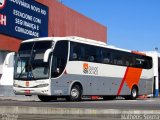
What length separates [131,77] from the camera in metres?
29.4

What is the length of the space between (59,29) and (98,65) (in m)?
15.6

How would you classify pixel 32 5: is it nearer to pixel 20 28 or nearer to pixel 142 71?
pixel 20 28

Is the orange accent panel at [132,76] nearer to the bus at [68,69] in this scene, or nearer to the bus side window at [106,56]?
the bus at [68,69]

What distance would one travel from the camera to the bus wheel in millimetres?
23016

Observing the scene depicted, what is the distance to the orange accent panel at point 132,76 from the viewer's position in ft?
95.2

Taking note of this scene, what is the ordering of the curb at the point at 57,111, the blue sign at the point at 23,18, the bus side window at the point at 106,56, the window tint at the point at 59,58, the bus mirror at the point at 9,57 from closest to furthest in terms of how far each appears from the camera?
the curb at the point at 57,111, the window tint at the point at 59,58, the bus mirror at the point at 9,57, the bus side window at the point at 106,56, the blue sign at the point at 23,18

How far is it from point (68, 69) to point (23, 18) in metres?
13.8

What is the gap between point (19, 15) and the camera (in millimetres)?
34438

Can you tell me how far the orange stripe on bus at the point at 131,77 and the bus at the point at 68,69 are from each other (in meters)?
0.14

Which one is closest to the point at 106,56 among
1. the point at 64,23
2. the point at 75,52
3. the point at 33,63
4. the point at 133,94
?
the point at 75,52

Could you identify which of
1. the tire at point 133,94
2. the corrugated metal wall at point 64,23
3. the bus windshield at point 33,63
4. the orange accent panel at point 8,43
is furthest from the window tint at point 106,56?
the corrugated metal wall at point 64,23

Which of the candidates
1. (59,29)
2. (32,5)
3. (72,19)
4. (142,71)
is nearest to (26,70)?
(142,71)

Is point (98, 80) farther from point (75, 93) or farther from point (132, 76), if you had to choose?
point (132, 76)

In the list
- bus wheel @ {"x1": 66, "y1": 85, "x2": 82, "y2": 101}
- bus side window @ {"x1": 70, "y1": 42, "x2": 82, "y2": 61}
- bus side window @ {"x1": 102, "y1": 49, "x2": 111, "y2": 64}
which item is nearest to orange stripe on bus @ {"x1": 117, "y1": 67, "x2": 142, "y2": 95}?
bus side window @ {"x1": 102, "y1": 49, "x2": 111, "y2": 64}
